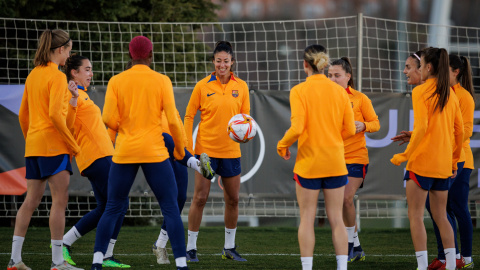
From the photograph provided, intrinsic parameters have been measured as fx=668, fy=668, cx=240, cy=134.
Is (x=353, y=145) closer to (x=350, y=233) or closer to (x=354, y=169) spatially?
(x=354, y=169)

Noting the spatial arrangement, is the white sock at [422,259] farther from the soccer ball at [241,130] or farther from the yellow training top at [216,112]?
the yellow training top at [216,112]

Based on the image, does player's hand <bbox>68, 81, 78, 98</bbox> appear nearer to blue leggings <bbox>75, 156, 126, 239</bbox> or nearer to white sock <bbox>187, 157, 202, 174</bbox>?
blue leggings <bbox>75, 156, 126, 239</bbox>

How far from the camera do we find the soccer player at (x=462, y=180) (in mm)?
5969

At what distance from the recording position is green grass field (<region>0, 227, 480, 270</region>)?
635cm

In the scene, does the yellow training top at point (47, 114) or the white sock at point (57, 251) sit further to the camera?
the white sock at point (57, 251)

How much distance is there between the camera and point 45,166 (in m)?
5.37

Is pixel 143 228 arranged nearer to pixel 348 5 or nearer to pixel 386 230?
pixel 386 230

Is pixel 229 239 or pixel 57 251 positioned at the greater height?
pixel 57 251

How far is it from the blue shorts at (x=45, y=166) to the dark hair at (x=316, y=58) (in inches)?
83.6

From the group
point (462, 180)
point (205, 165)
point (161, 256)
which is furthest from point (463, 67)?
point (161, 256)

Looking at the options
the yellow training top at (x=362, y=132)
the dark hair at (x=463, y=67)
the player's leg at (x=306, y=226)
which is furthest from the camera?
the yellow training top at (x=362, y=132)

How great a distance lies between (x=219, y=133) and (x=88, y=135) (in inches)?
51.8

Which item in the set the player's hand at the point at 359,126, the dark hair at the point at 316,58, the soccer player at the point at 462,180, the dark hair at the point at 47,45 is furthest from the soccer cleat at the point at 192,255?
the dark hair at the point at 316,58

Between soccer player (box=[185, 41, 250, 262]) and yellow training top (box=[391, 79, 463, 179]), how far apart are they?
6.20 feet
